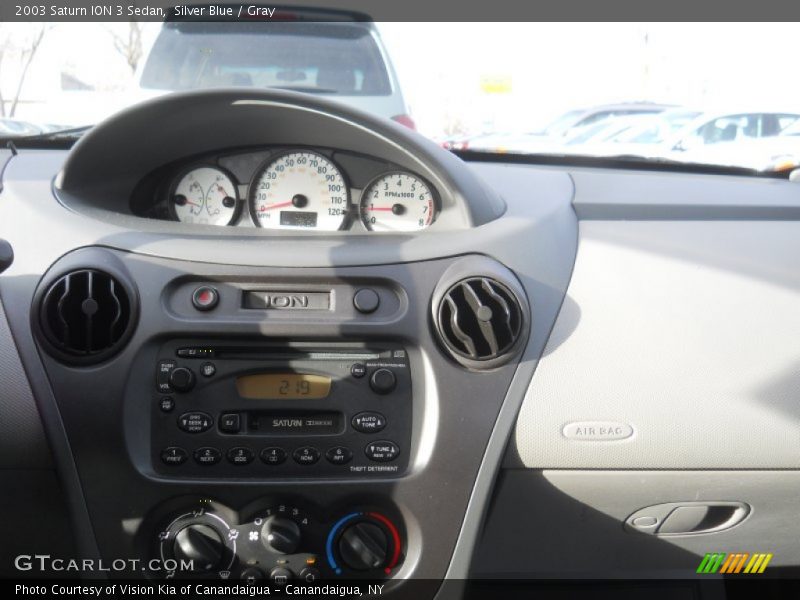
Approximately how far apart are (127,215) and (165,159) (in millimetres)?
217

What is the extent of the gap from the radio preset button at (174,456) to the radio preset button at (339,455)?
1.25 ft

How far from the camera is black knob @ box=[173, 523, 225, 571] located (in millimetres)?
2152

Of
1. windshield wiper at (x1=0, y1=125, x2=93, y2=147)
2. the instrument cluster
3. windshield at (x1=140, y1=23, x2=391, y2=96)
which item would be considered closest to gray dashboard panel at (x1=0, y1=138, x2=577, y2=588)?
the instrument cluster

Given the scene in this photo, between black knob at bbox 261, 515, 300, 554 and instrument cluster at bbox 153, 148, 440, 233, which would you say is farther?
instrument cluster at bbox 153, 148, 440, 233

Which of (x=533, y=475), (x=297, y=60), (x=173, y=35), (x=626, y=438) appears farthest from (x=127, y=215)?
(x=173, y=35)

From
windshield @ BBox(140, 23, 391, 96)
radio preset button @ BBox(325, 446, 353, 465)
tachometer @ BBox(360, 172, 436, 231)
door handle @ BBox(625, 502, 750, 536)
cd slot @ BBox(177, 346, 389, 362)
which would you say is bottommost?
door handle @ BBox(625, 502, 750, 536)

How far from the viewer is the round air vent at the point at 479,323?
2.17 m

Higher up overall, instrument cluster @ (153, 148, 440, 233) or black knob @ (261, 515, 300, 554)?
instrument cluster @ (153, 148, 440, 233)

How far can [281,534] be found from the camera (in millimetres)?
2164

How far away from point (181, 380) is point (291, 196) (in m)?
0.73

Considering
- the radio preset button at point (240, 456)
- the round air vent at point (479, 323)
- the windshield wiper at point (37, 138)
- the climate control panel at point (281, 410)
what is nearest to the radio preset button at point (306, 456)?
the climate control panel at point (281, 410)

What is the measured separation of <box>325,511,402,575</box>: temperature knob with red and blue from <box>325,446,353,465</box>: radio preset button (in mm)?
151

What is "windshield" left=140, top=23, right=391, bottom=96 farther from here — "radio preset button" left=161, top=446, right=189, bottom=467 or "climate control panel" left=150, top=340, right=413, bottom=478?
"radio preset button" left=161, top=446, right=189, bottom=467

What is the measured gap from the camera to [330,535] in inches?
87.7
